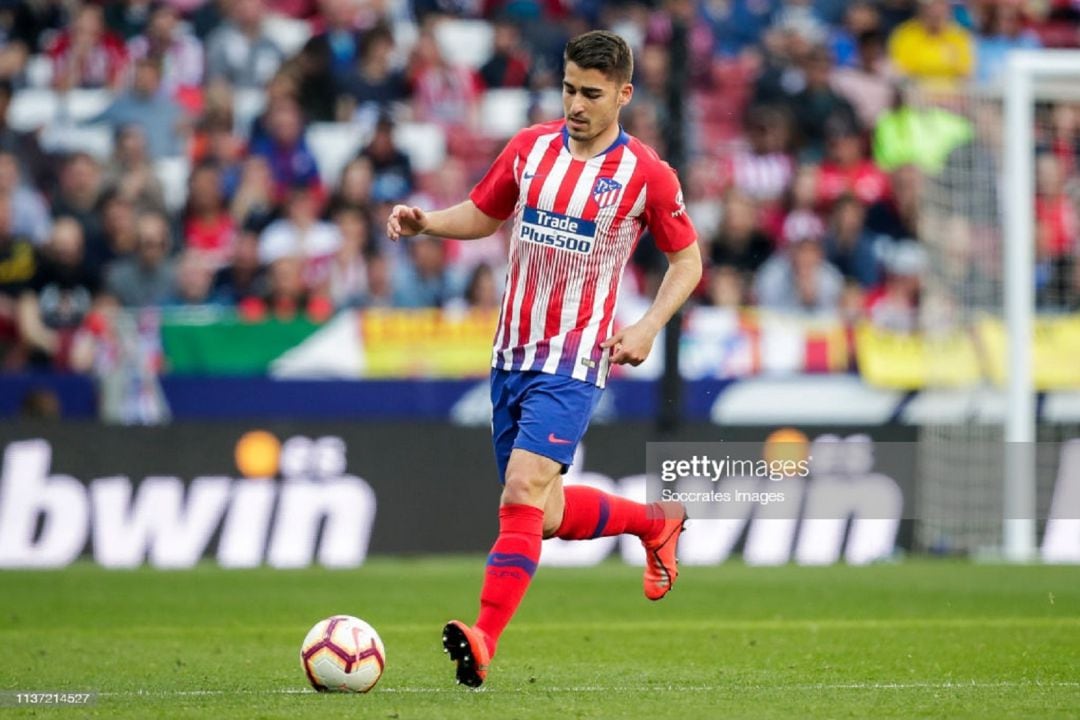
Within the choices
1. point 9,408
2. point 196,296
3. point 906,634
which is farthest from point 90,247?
point 906,634

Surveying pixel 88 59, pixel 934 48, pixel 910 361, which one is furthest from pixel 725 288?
pixel 88 59

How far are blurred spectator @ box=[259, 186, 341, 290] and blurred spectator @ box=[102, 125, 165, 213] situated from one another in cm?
95

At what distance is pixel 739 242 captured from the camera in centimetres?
1574

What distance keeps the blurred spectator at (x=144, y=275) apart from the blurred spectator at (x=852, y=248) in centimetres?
569

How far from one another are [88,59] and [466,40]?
3725 millimetres

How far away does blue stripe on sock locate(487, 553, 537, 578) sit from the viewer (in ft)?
21.2

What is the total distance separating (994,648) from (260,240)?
8.98 m

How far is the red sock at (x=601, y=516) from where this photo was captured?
7223 mm

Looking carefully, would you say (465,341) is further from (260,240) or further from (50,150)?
(50,150)

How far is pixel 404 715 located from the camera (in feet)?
18.9

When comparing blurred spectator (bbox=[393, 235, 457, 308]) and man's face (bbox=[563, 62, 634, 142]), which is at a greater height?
man's face (bbox=[563, 62, 634, 142])

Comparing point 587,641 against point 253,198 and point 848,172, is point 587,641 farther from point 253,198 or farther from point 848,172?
point 848,172

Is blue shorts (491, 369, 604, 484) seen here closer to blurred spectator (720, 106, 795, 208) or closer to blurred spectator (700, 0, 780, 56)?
blurred spectator (720, 106, 795, 208)
